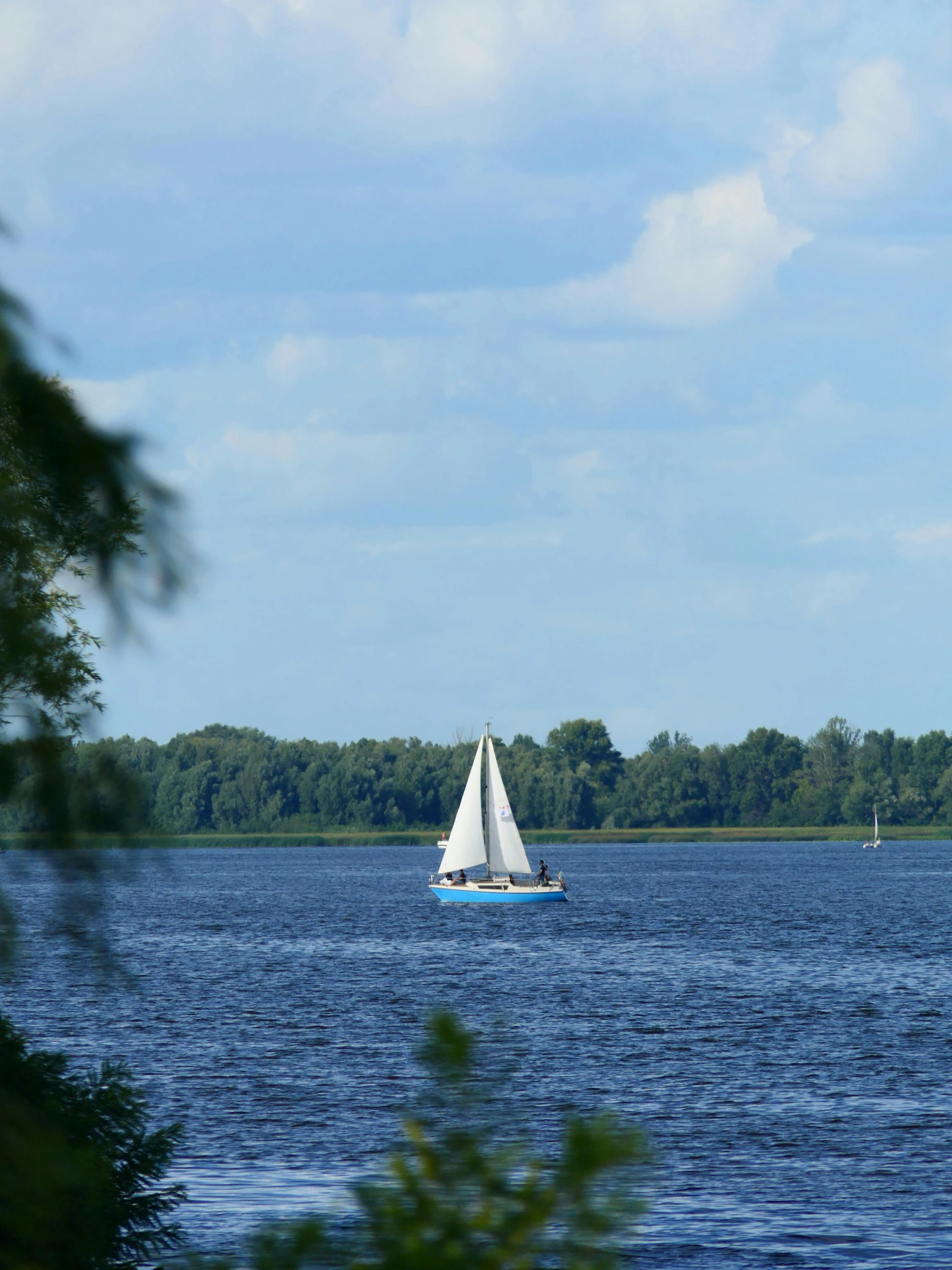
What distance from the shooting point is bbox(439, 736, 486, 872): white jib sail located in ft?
306

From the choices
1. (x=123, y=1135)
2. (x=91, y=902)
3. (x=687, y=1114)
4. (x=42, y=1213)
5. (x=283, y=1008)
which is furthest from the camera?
(x=283, y=1008)

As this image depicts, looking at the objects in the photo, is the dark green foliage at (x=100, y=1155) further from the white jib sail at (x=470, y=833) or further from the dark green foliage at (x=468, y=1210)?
the white jib sail at (x=470, y=833)

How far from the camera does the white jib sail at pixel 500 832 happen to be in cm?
9375

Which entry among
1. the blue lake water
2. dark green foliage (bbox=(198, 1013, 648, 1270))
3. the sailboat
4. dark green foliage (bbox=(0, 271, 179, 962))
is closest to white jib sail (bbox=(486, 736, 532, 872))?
the sailboat

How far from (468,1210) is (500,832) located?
3608 inches

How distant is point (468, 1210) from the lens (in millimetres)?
4023

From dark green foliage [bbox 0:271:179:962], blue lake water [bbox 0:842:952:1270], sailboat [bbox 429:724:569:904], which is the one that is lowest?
blue lake water [bbox 0:842:952:1270]

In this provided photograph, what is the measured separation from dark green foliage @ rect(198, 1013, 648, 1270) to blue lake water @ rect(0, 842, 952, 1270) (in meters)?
0.29

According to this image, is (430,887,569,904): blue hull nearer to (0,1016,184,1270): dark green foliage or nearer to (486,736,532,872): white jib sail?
(486,736,532,872): white jib sail

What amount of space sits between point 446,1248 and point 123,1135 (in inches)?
461

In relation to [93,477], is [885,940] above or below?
below

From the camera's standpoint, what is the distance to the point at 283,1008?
51.7 metres

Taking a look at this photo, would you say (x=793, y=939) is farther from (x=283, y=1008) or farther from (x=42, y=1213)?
(x=42, y=1213)

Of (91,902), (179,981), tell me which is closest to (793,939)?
(179,981)
